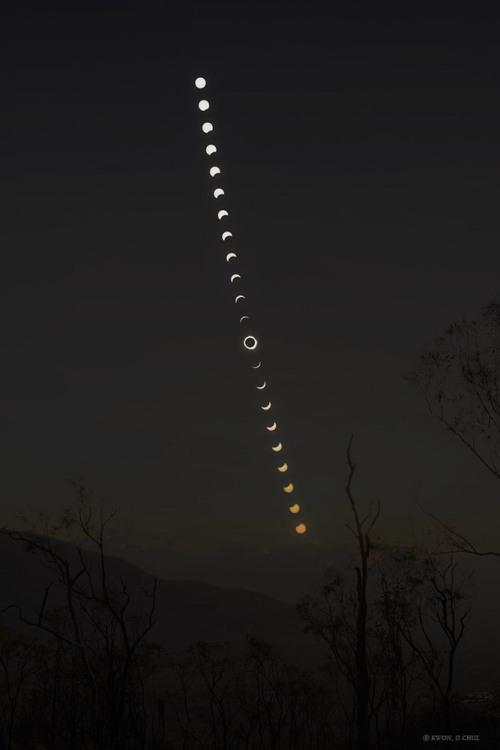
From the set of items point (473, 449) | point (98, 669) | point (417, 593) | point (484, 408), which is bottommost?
point (98, 669)

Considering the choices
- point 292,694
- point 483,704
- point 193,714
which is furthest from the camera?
point 193,714

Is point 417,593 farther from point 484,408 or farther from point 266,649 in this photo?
point 266,649

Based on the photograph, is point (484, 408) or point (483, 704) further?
point (483, 704)

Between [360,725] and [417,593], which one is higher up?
[417,593]

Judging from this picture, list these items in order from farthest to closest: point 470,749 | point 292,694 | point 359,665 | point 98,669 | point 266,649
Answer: point 292,694, point 266,649, point 470,749, point 98,669, point 359,665

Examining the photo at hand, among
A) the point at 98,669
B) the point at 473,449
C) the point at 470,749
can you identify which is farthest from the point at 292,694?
the point at 473,449

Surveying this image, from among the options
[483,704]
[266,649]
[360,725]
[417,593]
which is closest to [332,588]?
[417,593]

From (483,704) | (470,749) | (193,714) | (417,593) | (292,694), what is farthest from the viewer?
(193,714)

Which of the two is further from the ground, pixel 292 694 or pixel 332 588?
pixel 332 588

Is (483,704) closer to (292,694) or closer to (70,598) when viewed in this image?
(292,694)
